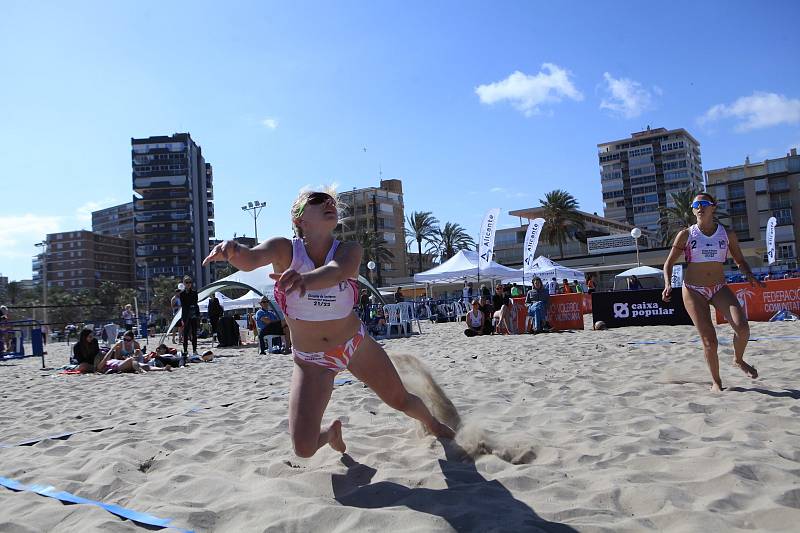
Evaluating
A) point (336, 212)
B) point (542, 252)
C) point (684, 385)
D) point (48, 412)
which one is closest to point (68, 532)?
point (336, 212)

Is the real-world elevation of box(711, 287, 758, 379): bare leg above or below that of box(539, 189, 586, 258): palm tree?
below

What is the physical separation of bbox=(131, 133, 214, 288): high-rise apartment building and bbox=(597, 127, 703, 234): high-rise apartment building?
222 feet

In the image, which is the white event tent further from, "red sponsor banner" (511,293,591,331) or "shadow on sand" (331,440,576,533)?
"shadow on sand" (331,440,576,533)

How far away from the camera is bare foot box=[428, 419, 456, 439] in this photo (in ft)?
11.0

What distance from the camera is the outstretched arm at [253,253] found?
2.72 metres

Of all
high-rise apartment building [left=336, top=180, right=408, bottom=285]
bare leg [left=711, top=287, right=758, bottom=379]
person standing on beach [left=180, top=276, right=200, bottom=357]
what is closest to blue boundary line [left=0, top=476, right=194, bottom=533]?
bare leg [left=711, top=287, right=758, bottom=379]

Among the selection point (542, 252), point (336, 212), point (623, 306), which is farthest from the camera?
point (542, 252)

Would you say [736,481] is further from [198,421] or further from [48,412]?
[48,412]

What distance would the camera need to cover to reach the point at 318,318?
9.54ft

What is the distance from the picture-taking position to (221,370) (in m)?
9.49

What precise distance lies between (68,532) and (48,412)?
159 inches

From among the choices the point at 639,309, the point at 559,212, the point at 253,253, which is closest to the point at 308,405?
the point at 253,253

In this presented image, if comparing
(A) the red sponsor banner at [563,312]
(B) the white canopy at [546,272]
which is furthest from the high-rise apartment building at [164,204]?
(A) the red sponsor banner at [563,312]

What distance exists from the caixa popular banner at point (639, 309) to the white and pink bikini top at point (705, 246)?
855 centimetres
